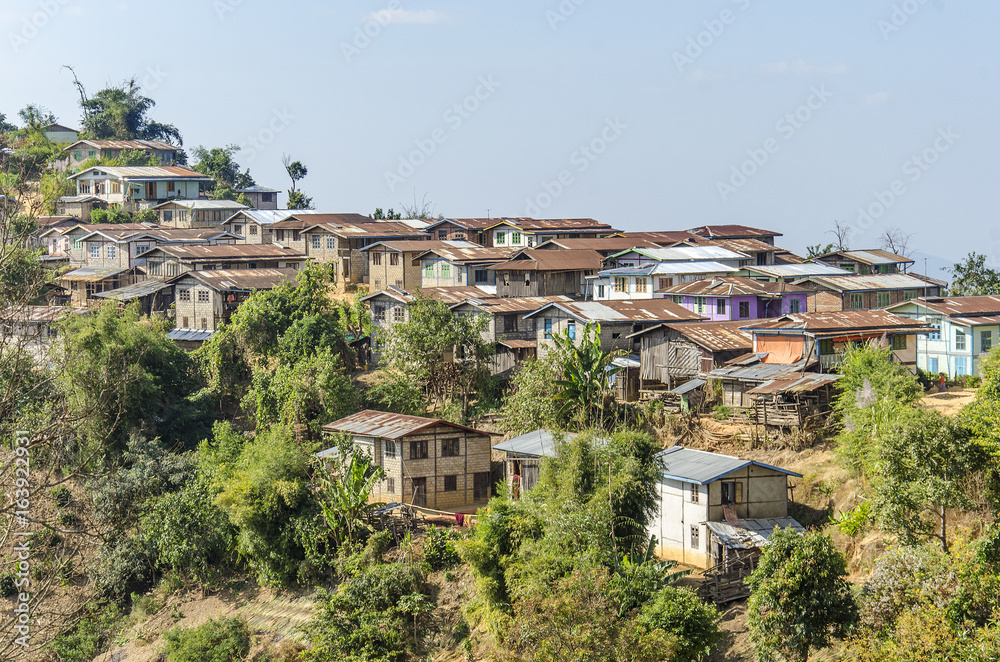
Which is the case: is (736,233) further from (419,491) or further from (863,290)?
(419,491)

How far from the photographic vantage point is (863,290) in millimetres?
41344

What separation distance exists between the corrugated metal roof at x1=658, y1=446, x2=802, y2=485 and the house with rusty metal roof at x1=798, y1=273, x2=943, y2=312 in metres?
17.6

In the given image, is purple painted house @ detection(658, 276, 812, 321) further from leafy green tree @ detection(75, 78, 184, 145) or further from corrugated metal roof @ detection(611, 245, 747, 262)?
leafy green tree @ detection(75, 78, 184, 145)

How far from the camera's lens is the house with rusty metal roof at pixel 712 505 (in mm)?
22375

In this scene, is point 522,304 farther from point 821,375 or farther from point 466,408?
point 821,375

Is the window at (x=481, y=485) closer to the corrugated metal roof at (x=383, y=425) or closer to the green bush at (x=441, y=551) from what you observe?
the corrugated metal roof at (x=383, y=425)

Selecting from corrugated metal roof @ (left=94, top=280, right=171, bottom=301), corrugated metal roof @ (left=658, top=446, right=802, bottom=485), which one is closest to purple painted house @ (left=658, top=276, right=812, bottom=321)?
corrugated metal roof @ (left=658, top=446, right=802, bottom=485)

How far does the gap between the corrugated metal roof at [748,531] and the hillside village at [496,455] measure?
123 millimetres

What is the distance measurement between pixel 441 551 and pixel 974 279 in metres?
35.8

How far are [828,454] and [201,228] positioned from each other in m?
45.5

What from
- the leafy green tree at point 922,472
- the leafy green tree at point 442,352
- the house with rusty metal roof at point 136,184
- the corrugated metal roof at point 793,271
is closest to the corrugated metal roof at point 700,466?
the leafy green tree at point 922,472

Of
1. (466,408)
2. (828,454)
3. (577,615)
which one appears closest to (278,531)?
(466,408)

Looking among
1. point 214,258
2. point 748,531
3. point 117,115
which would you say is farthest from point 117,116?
point 748,531

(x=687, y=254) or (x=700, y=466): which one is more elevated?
(x=687, y=254)
